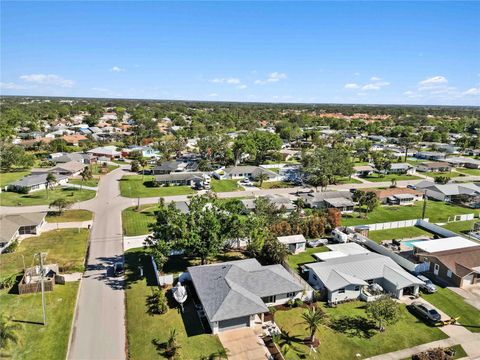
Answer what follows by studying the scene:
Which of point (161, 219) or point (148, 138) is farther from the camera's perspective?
point (148, 138)

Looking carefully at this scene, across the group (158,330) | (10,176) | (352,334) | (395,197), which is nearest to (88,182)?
(10,176)

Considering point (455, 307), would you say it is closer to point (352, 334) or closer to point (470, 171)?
point (352, 334)

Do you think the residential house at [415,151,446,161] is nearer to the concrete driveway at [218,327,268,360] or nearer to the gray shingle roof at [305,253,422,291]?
the gray shingle roof at [305,253,422,291]

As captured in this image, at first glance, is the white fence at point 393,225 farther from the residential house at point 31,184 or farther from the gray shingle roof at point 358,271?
the residential house at point 31,184

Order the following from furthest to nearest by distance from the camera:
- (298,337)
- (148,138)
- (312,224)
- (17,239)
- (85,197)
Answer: (148,138), (85,197), (312,224), (17,239), (298,337)

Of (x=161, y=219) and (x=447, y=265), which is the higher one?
(x=161, y=219)

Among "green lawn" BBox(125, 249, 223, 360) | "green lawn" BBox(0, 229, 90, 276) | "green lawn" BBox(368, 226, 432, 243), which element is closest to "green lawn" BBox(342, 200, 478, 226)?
"green lawn" BBox(368, 226, 432, 243)

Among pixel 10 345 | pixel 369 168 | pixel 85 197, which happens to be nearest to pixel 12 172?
pixel 85 197

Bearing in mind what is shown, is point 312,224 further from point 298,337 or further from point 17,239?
point 17,239
